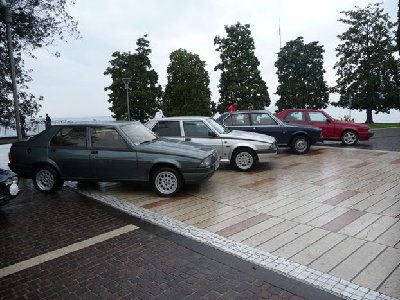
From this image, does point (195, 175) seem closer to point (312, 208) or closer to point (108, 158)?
point (108, 158)

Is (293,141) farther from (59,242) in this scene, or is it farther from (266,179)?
(59,242)

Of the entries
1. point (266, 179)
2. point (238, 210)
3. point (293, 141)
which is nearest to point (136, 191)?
point (238, 210)

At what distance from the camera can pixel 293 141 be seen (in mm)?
12555

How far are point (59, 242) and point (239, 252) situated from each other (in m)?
2.75

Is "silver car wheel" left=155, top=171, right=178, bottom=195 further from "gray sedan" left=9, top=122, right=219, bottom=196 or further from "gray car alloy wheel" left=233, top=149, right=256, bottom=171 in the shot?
"gray car alloy wheel" left=233, top=149, right=256, bottom=171

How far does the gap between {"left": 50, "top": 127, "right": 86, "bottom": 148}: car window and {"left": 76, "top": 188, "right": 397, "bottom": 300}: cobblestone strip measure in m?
2.26

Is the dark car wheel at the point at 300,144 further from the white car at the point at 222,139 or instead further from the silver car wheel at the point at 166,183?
the silver car wheel at the point at 166,183

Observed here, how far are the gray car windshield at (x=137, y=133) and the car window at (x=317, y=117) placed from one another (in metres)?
8.35

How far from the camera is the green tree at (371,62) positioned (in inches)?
1242

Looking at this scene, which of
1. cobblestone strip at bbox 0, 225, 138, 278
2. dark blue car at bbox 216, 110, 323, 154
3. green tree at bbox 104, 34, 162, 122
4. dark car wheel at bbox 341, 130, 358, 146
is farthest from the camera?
green tree at bbox 104, 34, 162, 122

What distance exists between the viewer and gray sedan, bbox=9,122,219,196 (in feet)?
23.3

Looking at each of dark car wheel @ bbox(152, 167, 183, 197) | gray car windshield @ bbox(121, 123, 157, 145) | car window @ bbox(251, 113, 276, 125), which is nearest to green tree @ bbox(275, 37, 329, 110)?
car window @ bbox(251, 113, 276, 125)

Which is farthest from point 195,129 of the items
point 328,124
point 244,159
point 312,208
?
point 328,124

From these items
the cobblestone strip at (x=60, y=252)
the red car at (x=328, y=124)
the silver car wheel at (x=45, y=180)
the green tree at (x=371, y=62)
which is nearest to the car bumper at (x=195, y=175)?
the cobblestone strip at (x=60, y=252)
